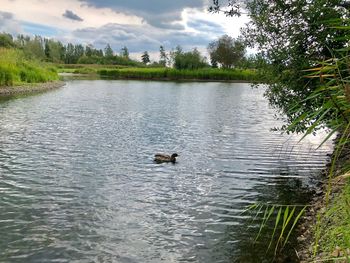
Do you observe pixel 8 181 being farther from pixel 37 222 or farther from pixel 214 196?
pixel 214 196

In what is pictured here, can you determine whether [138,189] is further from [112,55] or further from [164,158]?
[112,55]

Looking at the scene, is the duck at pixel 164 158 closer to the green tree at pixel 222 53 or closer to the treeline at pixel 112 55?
the treeline at pixel 112 55

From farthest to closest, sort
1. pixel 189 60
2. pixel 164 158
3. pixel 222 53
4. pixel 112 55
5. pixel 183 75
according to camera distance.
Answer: pixel 112 55, pixel 222 53, pixel 189 60, pixel 183 75, pixel 164 158

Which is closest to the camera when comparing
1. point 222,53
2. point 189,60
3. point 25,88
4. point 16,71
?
point 25,88

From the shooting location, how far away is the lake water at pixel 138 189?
924 centimetres

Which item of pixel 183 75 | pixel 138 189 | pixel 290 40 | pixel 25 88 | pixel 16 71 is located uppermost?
pixel 290 40

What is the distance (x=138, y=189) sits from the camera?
13.4m

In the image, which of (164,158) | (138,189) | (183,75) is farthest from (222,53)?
(138,189)

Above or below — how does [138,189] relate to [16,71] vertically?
below

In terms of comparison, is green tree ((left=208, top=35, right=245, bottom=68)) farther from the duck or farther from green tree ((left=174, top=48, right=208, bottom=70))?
the duck

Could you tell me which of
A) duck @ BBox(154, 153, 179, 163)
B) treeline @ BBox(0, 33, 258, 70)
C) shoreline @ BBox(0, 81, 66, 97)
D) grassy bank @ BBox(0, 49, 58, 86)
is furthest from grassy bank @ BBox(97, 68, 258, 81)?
→ duck @ BBox(154, 153, 179, 163)

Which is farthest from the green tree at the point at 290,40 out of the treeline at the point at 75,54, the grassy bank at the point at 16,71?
the treeline at the point at 75,54

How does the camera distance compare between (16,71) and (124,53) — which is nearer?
(16,71)

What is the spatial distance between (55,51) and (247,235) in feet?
560
